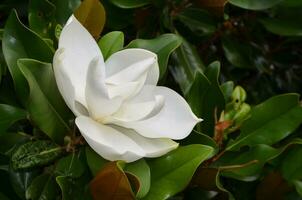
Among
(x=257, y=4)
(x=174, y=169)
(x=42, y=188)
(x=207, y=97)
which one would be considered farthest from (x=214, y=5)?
(x=42, y=188)

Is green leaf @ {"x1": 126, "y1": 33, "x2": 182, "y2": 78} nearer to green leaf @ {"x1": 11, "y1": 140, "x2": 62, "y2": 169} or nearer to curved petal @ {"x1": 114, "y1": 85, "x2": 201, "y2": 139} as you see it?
curved petal @ {"x1": 114, "y1": 85, "x2": 201, "y2": 139}

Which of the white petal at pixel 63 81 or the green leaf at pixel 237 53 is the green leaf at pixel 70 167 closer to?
the white petal at pixel 63 81

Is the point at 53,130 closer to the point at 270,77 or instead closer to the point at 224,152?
the point at 224,152

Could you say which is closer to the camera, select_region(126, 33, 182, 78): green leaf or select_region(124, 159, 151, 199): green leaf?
select_region(124, 159, 151, 199): green leaf

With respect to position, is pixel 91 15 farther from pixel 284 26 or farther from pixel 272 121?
pixel 284 26

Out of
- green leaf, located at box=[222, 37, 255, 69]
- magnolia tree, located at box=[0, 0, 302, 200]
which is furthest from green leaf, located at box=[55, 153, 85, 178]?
green leaf, located at box=[222, 37, 255, 69]

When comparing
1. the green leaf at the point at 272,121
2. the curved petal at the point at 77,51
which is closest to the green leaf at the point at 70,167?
the curved petal at the point at 77,51
